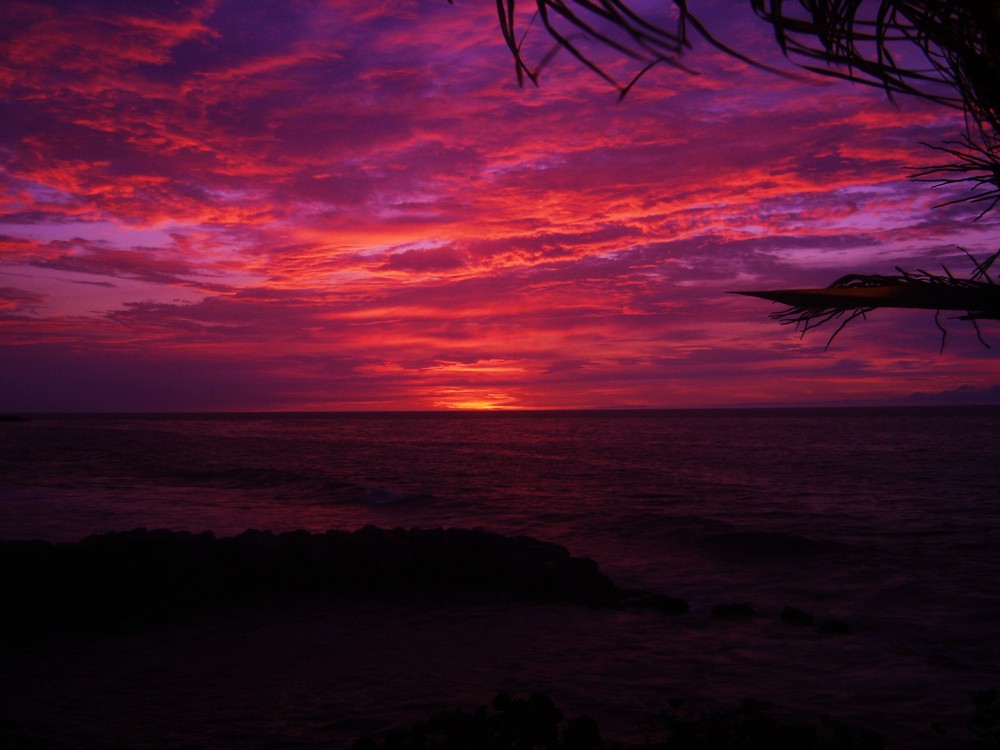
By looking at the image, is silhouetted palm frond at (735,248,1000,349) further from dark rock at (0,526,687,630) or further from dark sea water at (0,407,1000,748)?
dark rock at (0,526,687,630)

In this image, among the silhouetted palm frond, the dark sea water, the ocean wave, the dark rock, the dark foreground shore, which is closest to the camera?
the silhouetted palm frond

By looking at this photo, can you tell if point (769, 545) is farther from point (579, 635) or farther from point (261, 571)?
point (261, 571)

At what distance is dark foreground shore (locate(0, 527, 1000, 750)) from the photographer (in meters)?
4.93

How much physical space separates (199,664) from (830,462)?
114ft

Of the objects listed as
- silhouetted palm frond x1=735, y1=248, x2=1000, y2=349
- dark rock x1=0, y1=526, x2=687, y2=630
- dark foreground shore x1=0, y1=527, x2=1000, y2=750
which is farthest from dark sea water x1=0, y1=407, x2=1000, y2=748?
silhouetted palm frond x1=735, y1=248, x2=1000, y2=349

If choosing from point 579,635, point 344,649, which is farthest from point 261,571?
point 579,635

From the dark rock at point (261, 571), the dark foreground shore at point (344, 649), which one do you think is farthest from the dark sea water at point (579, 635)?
the dark rock at point (261, 571)

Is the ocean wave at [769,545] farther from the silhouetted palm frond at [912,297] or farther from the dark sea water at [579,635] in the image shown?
the silhouetted palm frond at [912,297]

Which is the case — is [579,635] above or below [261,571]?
below

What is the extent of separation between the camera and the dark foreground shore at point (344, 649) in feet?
16.2

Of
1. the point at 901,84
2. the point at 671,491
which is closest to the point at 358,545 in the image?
the point at 901,84

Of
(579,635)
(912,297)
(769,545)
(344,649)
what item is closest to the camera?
(912,297)

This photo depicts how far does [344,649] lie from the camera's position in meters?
8.09

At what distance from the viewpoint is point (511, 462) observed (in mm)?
Answer: 38250
